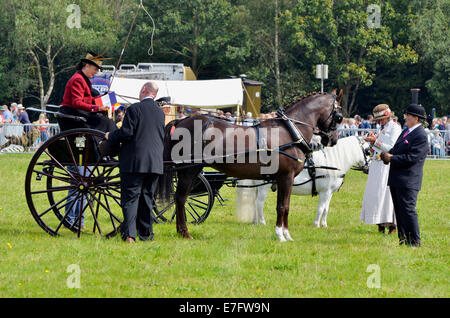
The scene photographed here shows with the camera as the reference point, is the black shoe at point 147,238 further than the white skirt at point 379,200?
No

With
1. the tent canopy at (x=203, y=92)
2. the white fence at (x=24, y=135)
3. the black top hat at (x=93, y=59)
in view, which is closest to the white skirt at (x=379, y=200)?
the black top hat at (x=93, y=59)

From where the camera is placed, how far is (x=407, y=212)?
324 inches

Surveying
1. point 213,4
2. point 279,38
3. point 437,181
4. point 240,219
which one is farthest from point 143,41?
point 240,219

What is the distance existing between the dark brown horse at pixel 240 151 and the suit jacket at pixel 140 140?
56 cm

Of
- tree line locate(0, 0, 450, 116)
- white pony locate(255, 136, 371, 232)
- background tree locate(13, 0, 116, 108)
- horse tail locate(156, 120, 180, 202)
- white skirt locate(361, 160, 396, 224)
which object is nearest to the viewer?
horse tail locate(156, 120, 180, 202)

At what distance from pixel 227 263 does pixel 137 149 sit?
1.90 metres

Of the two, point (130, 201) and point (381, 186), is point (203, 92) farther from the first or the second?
point (130, 201)

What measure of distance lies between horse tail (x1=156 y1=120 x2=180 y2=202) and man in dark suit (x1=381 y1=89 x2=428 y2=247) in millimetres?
2810

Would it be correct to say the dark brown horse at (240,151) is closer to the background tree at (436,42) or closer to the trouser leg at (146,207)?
the trouser leg at (146,207)

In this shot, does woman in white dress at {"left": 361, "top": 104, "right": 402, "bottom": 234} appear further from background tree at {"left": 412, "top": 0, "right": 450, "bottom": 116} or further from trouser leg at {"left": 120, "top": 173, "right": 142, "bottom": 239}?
background tree at {"left": 412, "top": 0, "right": 450, "bottom": 116}

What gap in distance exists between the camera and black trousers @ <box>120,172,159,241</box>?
7953mm

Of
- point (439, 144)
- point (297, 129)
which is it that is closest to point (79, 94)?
point (297, 129)

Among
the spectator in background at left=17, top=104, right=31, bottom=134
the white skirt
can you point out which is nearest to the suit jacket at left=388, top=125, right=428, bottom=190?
the white skirt

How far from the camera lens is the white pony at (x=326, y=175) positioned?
10422mm
